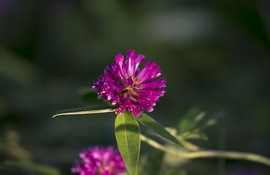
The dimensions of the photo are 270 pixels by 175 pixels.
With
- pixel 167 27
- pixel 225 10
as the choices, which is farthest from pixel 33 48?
pixel 225 10

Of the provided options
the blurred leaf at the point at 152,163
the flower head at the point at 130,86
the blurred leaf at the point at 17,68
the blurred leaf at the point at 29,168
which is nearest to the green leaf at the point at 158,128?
the flower head at the point at 130,86

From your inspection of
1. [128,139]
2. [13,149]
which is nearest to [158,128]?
[128,139]

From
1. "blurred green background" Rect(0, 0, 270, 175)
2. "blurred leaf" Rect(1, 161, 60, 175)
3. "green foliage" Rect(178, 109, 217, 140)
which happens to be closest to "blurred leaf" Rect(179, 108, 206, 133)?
"green foliage" Rect(178, 109, 217, 140)

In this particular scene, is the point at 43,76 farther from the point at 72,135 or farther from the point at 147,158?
the point at 147,158

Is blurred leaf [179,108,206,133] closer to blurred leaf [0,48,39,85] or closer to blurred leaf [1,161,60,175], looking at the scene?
blurred leaf [1,161,60,175]

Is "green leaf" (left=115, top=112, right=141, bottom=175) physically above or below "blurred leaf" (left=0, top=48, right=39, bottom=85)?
below

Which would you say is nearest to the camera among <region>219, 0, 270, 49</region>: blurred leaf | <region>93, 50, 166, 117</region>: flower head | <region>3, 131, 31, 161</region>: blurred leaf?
<region>93, 50, 166, 117</region>: flower head

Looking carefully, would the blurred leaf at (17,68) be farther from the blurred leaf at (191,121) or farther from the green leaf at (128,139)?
the green leaf at (128,139)
